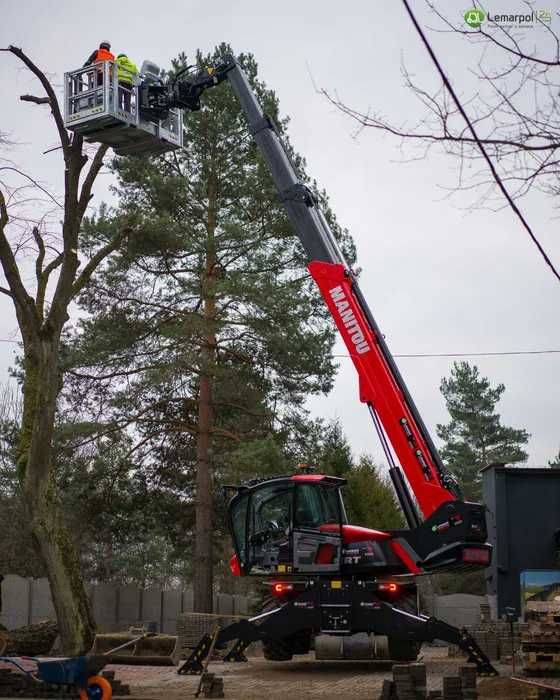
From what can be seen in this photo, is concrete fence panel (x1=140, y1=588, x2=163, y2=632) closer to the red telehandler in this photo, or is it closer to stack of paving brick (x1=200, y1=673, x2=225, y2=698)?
the red telehandler

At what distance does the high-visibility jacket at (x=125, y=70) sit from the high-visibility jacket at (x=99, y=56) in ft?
0.42

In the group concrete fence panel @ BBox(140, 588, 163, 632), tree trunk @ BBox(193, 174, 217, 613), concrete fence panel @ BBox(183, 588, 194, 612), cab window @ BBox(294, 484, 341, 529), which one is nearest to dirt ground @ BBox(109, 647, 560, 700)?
cab window @ BBox(294, 484, 341, 529)

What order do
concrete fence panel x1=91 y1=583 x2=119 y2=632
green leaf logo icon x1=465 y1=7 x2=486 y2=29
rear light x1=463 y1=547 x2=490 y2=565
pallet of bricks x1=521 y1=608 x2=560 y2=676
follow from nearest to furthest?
1. green leaf logo icon x1=465 y1=7 x2=486 y2=29
2. pallet of bricks x1=521 y1=608 x2=560 y2=676
3. rear light x1=463 y1=547 x2=490 y2=565
4. concrete fence panel x1=91 y1=583 x2=119 y2=632

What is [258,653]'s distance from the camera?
22.2m

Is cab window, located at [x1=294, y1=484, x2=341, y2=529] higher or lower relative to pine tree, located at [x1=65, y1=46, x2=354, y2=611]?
lower

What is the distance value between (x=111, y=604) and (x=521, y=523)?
38.1ft

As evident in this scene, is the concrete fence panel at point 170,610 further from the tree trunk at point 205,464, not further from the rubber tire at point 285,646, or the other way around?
the rubber tire at point 285,646

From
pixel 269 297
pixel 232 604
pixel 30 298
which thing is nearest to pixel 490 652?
pixel 30 298

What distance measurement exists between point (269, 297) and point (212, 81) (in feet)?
32.5

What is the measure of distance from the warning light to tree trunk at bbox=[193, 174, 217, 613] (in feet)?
38.3

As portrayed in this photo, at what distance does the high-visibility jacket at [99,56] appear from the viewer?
1425cm

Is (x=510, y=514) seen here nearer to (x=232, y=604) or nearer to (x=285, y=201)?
(x=285, y=201)

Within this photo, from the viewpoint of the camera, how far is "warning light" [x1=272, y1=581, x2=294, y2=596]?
15047mm

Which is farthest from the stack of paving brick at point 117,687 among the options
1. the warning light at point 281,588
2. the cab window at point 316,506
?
the cab window at point 316,506
